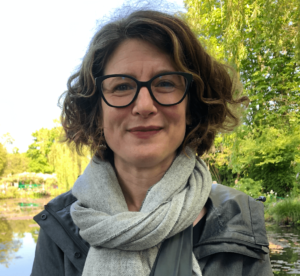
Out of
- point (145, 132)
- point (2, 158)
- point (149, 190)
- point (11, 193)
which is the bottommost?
point (11, 193)

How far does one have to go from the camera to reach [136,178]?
3.71 ft

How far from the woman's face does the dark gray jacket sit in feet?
0.96

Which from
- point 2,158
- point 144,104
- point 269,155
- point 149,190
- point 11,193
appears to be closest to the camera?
point 144,104

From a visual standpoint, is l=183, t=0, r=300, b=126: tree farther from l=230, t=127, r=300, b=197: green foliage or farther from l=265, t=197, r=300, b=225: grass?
l=265, t=197, r=300, b=225: grass

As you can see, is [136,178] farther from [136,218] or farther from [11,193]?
[11,193]

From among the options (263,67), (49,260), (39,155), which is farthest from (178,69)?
(39,155)

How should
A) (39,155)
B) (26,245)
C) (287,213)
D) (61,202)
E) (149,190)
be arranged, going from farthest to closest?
(39,155), (26,245), (287,213), (61,202), (149,190)

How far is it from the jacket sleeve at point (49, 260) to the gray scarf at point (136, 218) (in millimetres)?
162

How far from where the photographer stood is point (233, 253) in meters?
1.01

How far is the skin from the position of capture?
3.26 feet

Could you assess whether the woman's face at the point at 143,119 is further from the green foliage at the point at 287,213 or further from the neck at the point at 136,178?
the green foliage at the point at 287,213

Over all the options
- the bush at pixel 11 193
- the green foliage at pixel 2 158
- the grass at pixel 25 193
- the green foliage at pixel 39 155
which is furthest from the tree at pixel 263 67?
the green foliage at pixel 39 155

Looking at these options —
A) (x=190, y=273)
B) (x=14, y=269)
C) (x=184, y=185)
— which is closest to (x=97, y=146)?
(x=184, y=185)

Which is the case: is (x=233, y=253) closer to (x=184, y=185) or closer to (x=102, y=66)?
(x=184, y=185)
